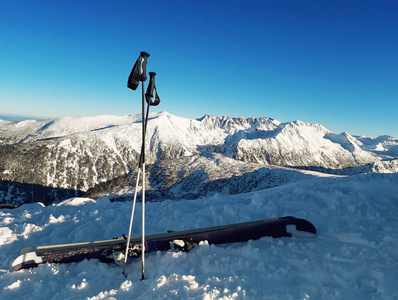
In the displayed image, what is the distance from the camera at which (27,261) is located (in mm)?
7641

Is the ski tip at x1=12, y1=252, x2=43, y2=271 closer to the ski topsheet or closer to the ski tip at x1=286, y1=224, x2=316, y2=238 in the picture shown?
the ski topsheet

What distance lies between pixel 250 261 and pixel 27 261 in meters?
7.84

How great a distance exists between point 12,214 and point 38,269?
9.49 meters

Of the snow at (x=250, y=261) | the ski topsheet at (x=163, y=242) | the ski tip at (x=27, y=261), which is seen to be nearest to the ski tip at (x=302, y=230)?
the ski topsheet at (x=163, y=242)

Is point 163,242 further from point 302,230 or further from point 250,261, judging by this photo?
point 302,230

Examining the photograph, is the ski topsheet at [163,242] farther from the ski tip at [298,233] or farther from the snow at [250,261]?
the snow at [250,261]

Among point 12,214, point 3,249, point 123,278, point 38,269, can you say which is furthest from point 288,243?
point 12,214

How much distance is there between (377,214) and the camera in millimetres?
9688

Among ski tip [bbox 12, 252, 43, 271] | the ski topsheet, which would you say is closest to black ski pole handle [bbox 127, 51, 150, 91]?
the ski topsheet

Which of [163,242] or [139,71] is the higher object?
[139,71]

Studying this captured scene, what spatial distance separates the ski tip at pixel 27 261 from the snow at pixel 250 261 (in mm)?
188

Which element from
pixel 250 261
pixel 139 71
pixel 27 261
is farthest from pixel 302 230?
pixel 27 261

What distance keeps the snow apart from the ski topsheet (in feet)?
0.91

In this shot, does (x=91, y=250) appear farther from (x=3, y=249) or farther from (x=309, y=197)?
(x=309, y=197)
